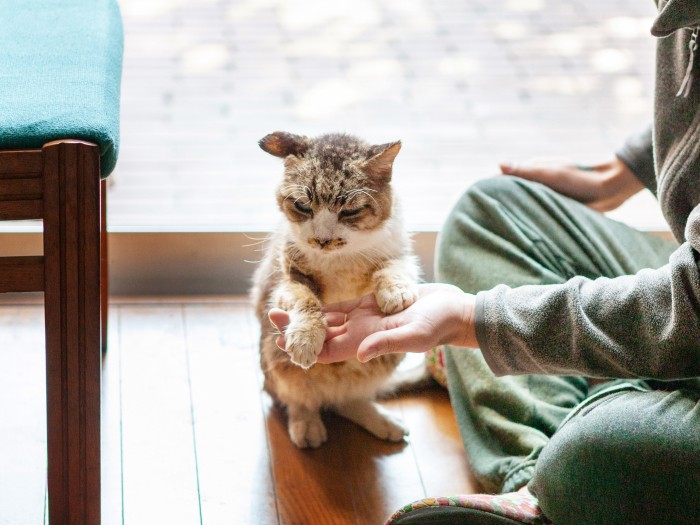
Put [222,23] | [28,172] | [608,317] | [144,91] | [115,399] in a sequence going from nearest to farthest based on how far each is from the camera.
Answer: [28,172] → [608,317] → [115,399] → [144,91] → [222,23]

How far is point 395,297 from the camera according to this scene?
4.53 ft

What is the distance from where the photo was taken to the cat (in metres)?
1.44

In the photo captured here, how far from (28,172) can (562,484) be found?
2.77ft

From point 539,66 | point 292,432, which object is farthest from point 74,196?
point 539,66

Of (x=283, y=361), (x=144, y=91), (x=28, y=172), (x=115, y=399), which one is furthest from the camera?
(x=144, y=91)

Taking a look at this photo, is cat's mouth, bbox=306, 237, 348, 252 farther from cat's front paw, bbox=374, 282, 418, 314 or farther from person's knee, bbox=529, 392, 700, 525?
A: person's knee, bbox=529, 392, 700, 525

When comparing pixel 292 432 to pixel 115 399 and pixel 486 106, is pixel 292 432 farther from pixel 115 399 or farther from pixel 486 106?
pixel 486 106

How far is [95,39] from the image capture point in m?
1.40

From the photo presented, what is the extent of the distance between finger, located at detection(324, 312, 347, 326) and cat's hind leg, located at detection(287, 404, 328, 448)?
33cm

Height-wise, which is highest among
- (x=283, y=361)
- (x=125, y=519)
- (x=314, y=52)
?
(x=314, y=52)

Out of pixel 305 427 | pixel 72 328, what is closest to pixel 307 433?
pixel 305 427

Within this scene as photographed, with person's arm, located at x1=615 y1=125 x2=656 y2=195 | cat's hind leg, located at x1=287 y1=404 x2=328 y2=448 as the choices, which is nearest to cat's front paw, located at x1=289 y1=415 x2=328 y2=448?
cat's hind leg, located at x1=287 y1=404 x2=328 y2=448

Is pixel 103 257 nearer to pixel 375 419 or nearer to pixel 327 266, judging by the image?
pixel 327 266

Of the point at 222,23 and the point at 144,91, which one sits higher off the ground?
A: the point at 222,23
